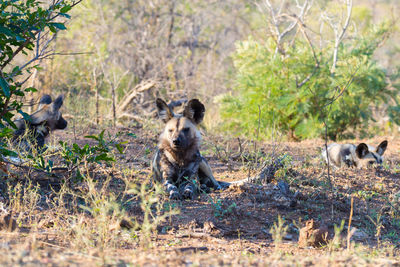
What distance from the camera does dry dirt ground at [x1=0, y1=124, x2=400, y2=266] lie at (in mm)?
2840

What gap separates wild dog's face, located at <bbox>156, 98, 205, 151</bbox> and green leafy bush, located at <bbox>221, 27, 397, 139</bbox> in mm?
4206

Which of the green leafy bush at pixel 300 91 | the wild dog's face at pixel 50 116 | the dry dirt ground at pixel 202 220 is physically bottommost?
the dry dirt ground at pixel 202 220

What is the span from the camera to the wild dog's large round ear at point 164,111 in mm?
A: 5094

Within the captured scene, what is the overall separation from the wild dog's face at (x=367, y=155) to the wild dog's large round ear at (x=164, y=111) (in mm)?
3479

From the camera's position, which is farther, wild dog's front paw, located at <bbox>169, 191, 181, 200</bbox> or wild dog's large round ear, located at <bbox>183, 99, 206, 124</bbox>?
wild dog's large round ear, located at <bbox>183, 99, 206, 124</bbox>

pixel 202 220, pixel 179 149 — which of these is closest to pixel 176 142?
pixel 179 149

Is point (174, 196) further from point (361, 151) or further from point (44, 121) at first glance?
point (361, 151)

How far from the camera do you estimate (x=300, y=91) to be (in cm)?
930

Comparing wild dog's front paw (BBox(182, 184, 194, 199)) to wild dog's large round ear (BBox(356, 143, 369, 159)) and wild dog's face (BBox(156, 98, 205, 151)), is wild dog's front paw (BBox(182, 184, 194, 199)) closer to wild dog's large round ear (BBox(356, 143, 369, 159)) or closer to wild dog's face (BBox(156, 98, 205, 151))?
wild dog's face (BBox(156, 98, 205, 151))

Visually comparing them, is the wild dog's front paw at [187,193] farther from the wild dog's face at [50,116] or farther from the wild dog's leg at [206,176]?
the wild dog's face at [50,116]

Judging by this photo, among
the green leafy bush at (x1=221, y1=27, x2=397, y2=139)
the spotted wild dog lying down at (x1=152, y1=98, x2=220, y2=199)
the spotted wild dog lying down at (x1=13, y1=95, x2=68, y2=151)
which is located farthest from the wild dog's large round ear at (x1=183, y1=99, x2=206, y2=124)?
the green leafy bush at (x1=221, y1=27, x2=397, y2=139)

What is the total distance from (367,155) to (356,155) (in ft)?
0.55

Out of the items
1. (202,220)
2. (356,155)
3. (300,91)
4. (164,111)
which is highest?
(300,91)

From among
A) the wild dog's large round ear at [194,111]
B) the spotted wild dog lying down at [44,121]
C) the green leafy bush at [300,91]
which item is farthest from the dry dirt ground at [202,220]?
the green leafy bush at [300,91]
